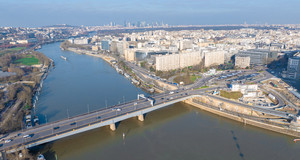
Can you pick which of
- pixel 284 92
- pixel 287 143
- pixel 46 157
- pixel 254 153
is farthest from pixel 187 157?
pixel 284 92

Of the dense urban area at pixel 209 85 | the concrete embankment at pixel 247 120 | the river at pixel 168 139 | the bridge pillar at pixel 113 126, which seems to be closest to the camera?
the river at pixel 168 139

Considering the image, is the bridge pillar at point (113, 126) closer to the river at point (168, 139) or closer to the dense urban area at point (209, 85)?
the dense urban area at point (209, 85)

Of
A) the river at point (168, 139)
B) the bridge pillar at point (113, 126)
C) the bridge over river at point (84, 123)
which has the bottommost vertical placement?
the river at point (168, 139)

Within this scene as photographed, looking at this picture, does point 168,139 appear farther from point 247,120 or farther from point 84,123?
point 247,120

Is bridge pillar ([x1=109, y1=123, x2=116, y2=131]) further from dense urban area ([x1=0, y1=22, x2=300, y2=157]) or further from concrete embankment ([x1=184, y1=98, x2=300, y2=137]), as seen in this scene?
concrete embankment ([x1=184, y1=98, x2=300, y2=137])

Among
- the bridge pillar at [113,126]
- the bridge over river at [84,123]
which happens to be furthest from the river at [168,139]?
the bridge over river at [84,123]

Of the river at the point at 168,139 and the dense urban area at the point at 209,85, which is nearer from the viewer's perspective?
the river at the point at 168,139

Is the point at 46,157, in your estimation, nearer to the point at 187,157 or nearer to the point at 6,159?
the point at 6,159

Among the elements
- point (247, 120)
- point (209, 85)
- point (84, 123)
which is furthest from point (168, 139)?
point (209, 85)
